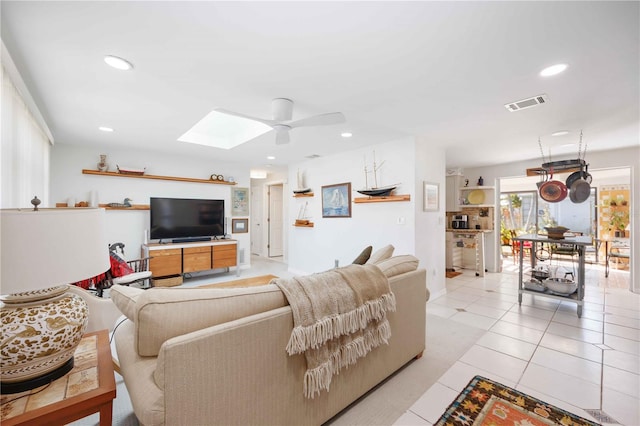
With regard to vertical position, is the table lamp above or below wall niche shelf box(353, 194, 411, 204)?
below

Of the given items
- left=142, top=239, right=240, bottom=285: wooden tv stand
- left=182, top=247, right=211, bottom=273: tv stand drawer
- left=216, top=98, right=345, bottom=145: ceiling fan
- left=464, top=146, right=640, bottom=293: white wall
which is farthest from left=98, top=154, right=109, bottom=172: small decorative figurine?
left=464, top=146, right=640, bottom=293: white wall

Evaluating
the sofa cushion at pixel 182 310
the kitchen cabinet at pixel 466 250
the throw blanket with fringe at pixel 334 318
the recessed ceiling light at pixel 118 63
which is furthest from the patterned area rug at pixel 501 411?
the kitchen cabinet at pixel 466 250

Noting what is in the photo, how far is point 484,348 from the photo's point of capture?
2604 mm

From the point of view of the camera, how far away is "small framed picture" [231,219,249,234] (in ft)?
19.9

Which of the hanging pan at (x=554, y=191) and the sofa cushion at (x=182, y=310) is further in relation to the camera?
the hanging pan at (x=554, y=191)

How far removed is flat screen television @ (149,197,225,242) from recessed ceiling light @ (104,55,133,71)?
332 centimetres

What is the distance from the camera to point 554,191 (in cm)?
382

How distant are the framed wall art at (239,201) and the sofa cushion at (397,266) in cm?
454

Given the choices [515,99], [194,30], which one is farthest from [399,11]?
[515,99]

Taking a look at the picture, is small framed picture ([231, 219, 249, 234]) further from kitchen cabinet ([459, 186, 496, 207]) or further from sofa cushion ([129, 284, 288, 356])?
kitchen cabinet ([459, 186, 496, 207])

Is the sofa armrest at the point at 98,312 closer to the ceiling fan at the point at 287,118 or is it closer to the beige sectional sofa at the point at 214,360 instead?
the beige sectional sofa at the point at 214,360

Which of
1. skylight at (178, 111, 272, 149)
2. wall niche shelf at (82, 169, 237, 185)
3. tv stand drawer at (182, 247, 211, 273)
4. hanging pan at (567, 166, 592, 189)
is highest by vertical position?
skylight at (178, 111, 272, 149)

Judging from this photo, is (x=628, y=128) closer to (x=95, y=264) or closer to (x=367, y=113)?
(x=367, y=113)

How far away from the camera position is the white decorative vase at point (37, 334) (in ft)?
3.08
